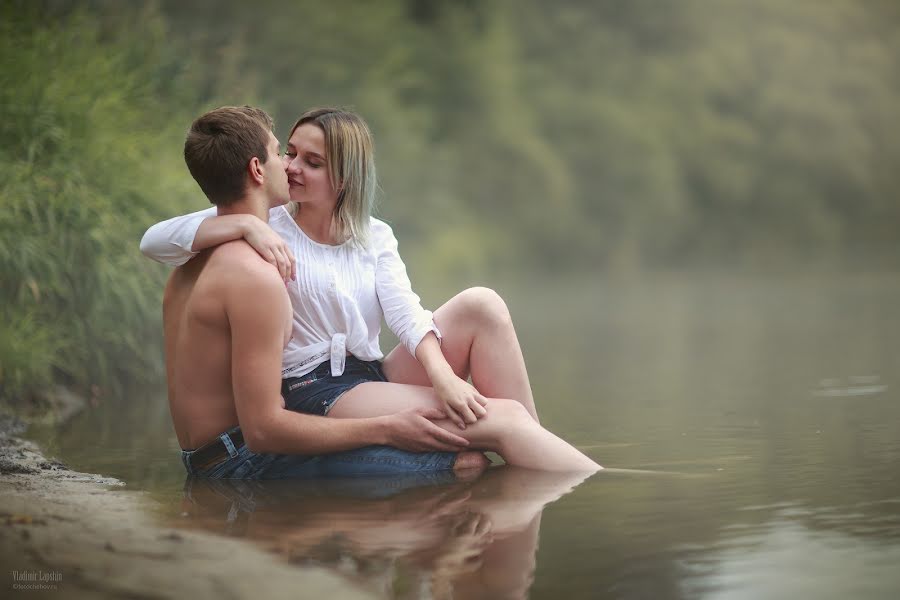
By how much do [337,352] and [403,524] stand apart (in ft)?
2.01

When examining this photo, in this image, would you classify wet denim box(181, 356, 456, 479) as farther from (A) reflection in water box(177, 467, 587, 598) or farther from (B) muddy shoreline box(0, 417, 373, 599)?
(B) muddy shoreline box(0, 417, 373, 599)

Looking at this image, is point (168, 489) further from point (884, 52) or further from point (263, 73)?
point (884, 52)

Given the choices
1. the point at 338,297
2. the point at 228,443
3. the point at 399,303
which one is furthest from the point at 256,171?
the point at 228,443

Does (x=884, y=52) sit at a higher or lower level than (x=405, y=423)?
higher

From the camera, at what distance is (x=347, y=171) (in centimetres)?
277

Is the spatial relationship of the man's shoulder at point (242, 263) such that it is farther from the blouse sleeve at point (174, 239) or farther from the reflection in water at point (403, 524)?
the reflection in water at point (403, 524)

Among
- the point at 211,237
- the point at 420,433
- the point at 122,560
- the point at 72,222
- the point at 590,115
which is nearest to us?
the point at 122,560

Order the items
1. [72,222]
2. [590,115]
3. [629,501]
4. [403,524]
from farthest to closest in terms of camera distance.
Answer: [590,115]
[72,222]
[629,501]
[403,524]

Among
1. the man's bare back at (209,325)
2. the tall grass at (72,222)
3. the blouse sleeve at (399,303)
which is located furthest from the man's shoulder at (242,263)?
the tall grass at (72,222)

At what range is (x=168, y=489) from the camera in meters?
2.75

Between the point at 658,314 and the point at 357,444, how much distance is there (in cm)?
694

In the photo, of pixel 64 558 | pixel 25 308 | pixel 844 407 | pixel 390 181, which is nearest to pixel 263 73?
pixel 390 181

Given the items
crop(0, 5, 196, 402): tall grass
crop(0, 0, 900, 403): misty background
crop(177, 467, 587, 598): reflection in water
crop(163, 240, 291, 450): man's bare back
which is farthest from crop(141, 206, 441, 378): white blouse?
crop(0, 0, 900, 403): misty background

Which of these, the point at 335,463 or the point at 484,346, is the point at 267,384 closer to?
the point at 335,463
